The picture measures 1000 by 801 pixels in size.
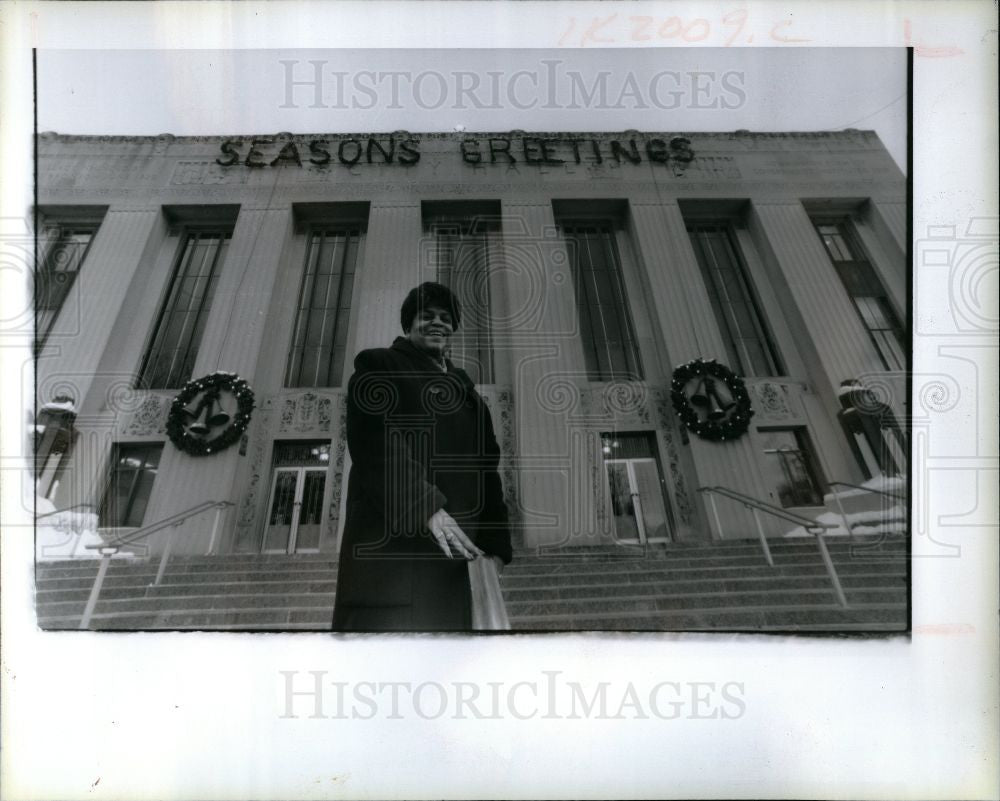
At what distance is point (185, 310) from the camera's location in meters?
4.24

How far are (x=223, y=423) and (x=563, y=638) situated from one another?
291cm

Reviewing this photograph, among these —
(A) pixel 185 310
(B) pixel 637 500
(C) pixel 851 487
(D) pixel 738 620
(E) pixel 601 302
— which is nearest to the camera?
(D) pixel 738 620

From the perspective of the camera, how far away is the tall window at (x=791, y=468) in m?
3.66

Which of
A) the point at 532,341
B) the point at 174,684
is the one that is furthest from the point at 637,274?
the point at 174,684

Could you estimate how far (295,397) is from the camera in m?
3.98

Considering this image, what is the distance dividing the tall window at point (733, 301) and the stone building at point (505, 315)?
0.9 inches

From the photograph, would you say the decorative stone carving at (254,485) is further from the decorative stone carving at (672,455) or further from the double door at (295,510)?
the decorative stone carving at (672,455)

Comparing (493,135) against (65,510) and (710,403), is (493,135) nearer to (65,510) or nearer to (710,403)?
(710,403)

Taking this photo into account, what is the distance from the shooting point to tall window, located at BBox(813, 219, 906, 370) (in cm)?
334

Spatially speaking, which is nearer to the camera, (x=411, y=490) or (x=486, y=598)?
(x=486, y=598)

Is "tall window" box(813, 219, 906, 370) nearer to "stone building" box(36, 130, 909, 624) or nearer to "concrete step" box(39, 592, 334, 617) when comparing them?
"stone building" box(36, 130, 909, 624)

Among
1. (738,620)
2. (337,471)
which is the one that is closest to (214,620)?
(337,471)

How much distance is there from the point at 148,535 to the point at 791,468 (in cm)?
447

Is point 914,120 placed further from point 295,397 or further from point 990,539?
point 295,397
